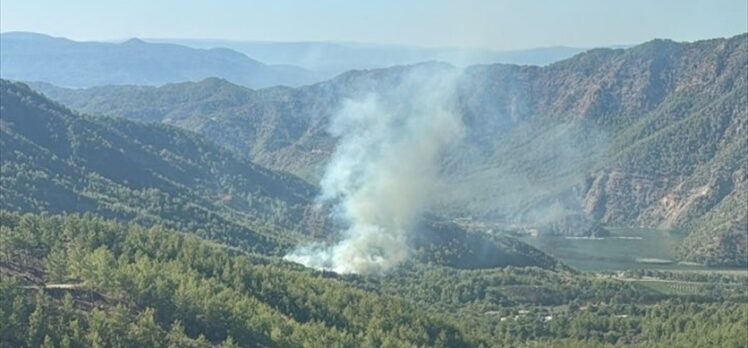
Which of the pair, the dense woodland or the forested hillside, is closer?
the forested hillside

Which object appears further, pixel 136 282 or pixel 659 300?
pixel 659 300

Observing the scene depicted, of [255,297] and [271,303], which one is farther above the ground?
[255,297]

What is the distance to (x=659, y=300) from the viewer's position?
16912 cm

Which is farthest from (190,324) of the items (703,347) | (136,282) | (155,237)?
(703,347)

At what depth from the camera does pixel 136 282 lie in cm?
9388

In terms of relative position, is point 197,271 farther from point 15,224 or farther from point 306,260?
point 306,260

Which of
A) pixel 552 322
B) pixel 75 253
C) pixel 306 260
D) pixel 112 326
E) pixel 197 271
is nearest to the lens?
pixel 112 326

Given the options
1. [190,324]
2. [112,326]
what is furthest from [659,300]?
[112,326]

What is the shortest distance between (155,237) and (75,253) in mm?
22864

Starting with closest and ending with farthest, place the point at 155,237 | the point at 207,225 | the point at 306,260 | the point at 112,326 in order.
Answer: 1. the point at 112,326
2. the point at 155,237
3. the point at 306,260
4. the point at 207,225

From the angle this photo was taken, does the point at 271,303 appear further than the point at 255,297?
Yes

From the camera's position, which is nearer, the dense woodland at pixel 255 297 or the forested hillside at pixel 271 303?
the forested hillside at pixel 271 303

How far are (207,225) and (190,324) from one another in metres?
104

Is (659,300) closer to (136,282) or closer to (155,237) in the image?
(155,237)
